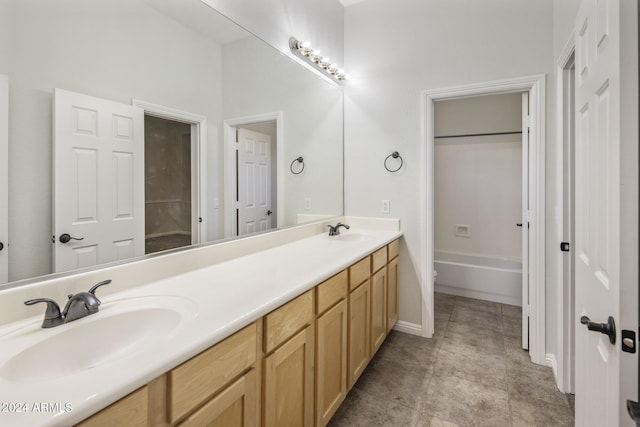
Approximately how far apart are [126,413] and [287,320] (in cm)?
59

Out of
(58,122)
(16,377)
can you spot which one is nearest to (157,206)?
(58,122)

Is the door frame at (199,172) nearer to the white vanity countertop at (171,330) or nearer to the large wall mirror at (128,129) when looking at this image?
the large wall mirror at (128,129)

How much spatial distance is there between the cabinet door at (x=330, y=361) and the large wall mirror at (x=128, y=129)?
2.40 feet

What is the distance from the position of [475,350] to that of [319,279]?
5.67 ft

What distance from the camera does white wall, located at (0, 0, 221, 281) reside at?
3.09 feet

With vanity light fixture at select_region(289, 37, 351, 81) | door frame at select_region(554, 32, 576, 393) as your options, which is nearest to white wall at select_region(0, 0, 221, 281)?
vanity light fixture at select_region(289, 37, 351, 81)

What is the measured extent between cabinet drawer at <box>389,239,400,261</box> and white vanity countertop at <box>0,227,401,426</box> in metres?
0.62

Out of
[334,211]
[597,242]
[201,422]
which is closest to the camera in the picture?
[201,422]

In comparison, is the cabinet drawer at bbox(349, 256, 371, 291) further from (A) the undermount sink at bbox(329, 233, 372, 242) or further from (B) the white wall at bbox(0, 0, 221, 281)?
(B) the white wall at bbox(0, 0, 221, 281)

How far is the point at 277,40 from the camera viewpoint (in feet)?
6.78

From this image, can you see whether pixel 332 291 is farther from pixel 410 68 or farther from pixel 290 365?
pixel 410 68

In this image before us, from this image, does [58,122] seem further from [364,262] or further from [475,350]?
[475,350]

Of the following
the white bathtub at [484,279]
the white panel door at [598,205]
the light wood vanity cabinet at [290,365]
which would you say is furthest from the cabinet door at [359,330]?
the white bathtub at [484,279]

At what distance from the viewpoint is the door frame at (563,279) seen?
186 cm
